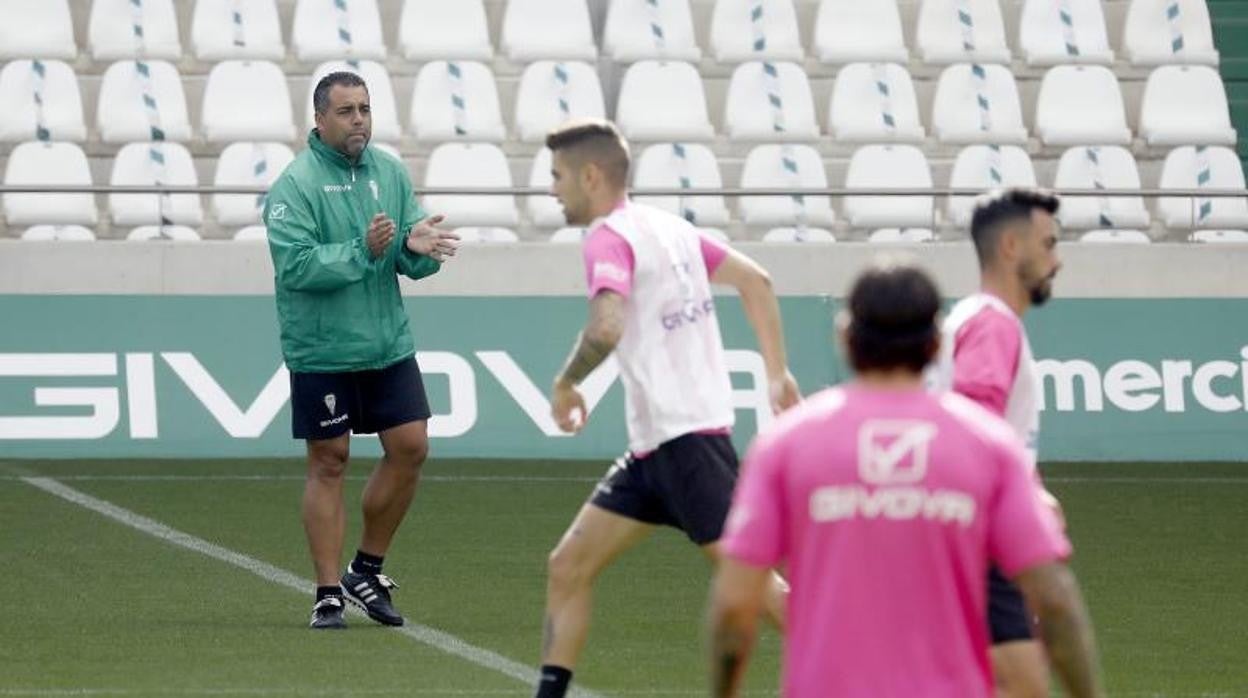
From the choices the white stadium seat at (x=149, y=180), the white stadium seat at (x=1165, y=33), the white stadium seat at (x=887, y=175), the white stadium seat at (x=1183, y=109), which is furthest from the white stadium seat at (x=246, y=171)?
the white stadium seat at (x=1165, y=33)

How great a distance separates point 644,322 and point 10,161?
11955 millimetres

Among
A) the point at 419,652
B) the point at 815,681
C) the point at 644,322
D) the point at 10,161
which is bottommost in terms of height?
the point at 419,652

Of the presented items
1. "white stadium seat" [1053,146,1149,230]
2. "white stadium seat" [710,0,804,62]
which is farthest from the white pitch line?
"white stadium seat" [1053,146,1149,230]

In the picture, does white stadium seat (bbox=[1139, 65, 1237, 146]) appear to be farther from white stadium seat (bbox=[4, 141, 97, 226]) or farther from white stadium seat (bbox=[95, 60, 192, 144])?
white stadium seat (bbox=[4, 141, 97, 226])

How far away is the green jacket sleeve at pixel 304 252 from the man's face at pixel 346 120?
10.3 inches

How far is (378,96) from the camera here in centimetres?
1941

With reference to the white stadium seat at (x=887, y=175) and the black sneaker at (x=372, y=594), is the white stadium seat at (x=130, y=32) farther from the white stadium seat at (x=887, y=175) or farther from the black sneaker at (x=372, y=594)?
the black sneaker at (x=372, y=594)

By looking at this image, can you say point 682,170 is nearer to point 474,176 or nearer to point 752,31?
point 474,176

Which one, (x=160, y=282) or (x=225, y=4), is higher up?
(x=225, y=4)

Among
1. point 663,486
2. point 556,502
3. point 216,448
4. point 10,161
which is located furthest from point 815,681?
point 10,161

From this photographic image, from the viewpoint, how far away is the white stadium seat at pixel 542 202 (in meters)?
18.8

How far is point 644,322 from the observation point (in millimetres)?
7844

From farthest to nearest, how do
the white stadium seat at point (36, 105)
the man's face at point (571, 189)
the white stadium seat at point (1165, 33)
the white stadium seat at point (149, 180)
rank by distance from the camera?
the white stadium seat at point (1165, 33) < the white stadium seat at point (36, 105) < the white stadium seat at point (149, 180) < the man's face at point (571, 189)

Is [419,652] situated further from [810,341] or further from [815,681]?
[810,341]
